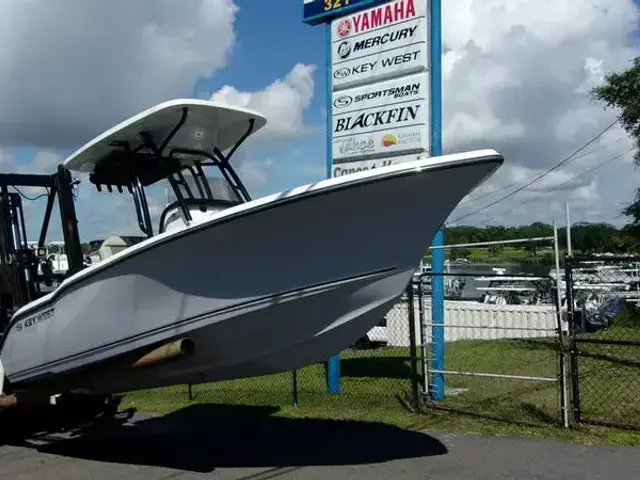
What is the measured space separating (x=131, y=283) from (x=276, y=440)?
266 centimetres

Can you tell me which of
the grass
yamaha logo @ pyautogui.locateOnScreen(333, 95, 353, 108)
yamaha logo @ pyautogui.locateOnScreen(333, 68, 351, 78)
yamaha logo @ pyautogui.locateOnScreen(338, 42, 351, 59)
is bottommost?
the grass

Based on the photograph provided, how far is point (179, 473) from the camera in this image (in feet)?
21.5

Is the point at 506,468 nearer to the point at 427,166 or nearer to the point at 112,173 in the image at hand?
the point at 427,166

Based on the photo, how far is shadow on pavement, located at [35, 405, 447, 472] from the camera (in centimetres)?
691

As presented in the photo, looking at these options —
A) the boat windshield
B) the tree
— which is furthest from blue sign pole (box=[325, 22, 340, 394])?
the tree

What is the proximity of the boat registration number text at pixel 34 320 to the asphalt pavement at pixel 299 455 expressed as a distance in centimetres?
134

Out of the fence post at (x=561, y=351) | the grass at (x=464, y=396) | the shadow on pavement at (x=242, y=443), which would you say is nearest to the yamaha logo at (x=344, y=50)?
the fence post at (x=561, y=351)

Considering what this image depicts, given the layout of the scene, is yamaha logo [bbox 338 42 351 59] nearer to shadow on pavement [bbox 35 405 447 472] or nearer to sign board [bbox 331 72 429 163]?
sign board [bbox 331 72 429 163]

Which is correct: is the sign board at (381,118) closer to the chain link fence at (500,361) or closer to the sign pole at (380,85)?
the sign pole at (380,85)

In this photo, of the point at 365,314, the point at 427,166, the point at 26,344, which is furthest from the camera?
the point at 26,344

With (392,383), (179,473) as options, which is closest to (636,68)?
(392,383)

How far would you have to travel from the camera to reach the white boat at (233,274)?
5.43 m

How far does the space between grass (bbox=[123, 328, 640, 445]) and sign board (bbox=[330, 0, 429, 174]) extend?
10.1ft

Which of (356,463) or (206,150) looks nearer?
(356,463)
